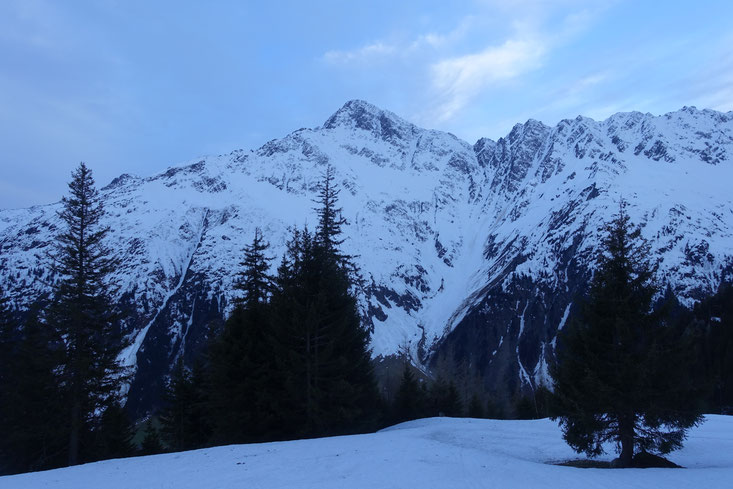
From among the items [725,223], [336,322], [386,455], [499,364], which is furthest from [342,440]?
[725,223]

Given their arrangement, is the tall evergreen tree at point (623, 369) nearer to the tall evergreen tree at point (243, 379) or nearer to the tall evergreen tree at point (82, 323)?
the tall evergreen tree at point (243, 379)

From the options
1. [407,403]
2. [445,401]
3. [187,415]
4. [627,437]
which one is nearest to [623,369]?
[627,437]

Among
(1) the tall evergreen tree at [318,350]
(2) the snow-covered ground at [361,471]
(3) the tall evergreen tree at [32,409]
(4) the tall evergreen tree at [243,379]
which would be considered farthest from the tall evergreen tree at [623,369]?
(3) the tall evergreen tree at [32,409]

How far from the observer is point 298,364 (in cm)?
2419

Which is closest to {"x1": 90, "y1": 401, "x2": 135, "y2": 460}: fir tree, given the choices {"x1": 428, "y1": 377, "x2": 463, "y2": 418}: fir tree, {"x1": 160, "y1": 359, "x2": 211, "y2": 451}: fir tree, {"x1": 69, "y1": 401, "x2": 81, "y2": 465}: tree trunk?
{"x1": 69, "y1": 401, "x2": 81, "y2": 465}: tree trunk

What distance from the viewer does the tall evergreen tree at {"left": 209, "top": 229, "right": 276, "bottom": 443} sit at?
25.0 m

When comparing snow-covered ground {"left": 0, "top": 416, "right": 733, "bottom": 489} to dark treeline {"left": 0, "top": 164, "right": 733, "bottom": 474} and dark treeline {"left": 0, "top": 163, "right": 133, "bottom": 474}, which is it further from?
dark treeline {"left": 0, "top": 163, "right": 133, "bottom": 474}

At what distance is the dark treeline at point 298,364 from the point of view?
16.9 metres

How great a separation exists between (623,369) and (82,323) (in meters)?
23.6

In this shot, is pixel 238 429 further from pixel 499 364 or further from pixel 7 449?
pixel 499 364

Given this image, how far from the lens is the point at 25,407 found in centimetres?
2769

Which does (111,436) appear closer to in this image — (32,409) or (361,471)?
(32,409)

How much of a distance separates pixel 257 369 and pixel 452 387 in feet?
115

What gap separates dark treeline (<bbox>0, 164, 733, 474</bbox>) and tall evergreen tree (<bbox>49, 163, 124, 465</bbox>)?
7cm
